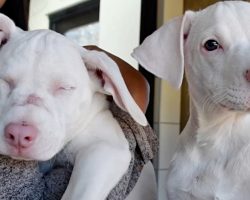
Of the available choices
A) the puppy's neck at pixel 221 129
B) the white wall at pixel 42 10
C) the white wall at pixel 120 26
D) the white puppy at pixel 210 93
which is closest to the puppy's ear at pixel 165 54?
the white puppy at pixel 210 93

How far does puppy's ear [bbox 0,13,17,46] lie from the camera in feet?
3.56

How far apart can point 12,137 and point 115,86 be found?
25 centimetres

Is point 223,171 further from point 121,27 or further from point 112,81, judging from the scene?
point 121,27

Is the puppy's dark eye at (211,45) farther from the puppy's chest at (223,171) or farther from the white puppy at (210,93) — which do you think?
the puppy's chest at (223,171)

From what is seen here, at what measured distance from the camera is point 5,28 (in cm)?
109

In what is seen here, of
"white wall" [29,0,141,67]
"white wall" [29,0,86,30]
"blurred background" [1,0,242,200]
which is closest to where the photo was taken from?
"blurred background" [1,0,242,200]

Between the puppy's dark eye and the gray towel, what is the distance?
9.2 inches

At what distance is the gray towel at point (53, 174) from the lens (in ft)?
3.23

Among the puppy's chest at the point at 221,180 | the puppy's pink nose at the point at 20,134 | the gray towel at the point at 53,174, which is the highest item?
the puppy's pink nose at the point at 20,134

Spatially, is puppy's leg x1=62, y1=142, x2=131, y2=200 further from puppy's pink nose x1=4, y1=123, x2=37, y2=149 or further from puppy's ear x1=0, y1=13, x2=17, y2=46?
puppy's ear x1=0, y1=13, x2=17, y2=46

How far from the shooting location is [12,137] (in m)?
0.89

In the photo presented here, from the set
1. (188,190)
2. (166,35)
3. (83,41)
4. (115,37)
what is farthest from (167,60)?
(83,41)

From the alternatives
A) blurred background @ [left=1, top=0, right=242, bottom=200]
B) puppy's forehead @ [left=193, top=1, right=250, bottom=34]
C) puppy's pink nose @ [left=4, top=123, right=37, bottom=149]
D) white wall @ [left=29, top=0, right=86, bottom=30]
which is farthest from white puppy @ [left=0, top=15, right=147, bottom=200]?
white wall @ [left=29, top=0, right=86, bottom=30]

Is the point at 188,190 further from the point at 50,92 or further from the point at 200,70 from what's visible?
the point at 50,92
